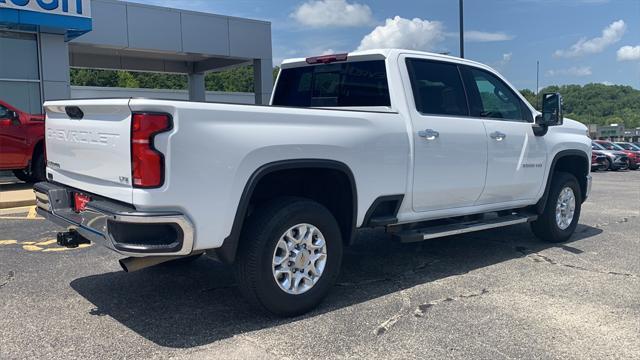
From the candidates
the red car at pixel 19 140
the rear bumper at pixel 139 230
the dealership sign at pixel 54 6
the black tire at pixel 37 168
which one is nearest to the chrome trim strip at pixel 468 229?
the rear bumper at pixel 139 230

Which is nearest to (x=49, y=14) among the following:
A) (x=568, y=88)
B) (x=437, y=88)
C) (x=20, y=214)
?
(x=20, y=214)

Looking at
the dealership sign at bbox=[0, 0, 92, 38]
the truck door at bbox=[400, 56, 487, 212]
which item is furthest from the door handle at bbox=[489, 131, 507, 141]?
the dealership sign at bbox=[0, 0, 92, 38]

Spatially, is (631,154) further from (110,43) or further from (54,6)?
(54,6)

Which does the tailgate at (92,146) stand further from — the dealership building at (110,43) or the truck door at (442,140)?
Answer: the dealership building at (110,43)

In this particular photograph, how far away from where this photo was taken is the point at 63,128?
4422mm

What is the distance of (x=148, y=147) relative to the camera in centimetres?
347

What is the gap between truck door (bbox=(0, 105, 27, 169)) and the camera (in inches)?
447

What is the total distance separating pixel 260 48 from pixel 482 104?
14.8 m

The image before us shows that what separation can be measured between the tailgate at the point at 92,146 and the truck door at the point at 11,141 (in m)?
7.66

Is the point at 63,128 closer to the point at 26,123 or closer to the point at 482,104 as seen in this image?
the point at 482,104

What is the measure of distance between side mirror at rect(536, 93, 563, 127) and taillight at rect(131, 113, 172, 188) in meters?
4.33

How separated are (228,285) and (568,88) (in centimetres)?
8508

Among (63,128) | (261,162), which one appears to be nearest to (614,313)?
(261,162)

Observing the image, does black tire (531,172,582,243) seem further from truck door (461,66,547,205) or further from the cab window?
the cab window
